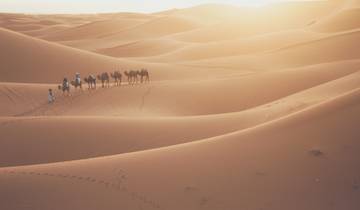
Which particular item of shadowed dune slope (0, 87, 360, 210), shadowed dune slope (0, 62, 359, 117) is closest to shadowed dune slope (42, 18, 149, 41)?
shadowed dune slope (0, 62, 359, 117)

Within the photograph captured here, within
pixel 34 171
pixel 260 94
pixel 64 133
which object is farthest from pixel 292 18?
pixel 34 171

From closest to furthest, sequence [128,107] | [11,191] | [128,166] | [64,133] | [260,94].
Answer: [11,191]
[128,166]
[64,133]
[128,107]
[260,94]

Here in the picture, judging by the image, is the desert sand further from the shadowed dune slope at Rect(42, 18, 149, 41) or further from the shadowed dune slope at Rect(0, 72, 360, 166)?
the shadowed dune slope at Rect(42, 18, 149, 41)

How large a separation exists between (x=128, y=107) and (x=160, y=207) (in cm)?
1194

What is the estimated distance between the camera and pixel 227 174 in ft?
25.5

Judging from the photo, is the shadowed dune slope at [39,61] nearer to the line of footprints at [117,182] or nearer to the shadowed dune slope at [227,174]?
the line of footprints at [117,182]

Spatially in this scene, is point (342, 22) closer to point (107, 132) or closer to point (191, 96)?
point (191, 96)

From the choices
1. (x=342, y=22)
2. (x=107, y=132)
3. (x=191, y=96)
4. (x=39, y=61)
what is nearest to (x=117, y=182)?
(x=107, y=132)

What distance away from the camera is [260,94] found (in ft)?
67.8

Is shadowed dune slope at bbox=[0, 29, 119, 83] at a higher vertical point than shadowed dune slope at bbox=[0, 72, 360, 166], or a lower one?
higher

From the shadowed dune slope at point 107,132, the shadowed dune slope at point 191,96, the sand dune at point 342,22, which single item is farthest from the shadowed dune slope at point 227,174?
the sand dune at point 342,22

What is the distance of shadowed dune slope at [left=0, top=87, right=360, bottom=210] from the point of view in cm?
705

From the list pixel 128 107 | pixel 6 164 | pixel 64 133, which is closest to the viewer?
pixel 6 164

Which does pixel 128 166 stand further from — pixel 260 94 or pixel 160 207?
pixel 260 94
